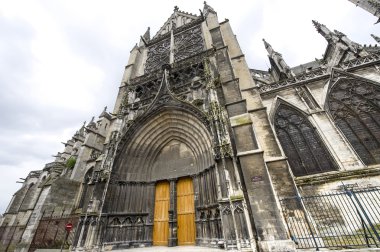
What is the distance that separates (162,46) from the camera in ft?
48.0

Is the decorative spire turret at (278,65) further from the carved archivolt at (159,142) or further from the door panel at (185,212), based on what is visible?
the door panel at (185,212)

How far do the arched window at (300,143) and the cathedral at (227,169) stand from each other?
0.05m

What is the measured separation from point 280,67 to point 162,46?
9.63 meters

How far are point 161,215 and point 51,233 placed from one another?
488cm

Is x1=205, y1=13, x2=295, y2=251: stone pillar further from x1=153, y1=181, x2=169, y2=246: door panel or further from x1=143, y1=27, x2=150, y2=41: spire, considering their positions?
x1=143, y1=27, x2=150, y2=41: spire

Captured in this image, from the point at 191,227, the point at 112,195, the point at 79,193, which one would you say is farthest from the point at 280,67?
the point at 79,193

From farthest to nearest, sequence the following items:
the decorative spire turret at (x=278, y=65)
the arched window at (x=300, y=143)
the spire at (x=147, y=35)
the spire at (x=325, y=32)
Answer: the spire at (x=147, y=35) < the spire at (x=325, y=32) < the decorative spire turret at (x=278, y=65) < the arched window at (x=300, y=143)

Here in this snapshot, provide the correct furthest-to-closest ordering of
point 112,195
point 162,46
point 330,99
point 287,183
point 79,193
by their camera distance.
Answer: point 162,46, point 79,193, point 330,99, point 112,195, point 287,183

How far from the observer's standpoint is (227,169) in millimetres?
5270

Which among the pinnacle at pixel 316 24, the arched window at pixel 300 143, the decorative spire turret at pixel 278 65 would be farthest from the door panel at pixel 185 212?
the pinnacle at pixel 316 24

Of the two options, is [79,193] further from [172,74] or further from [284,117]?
[284,117]

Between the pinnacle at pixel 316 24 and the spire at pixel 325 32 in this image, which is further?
the pinnacle at pixel 316 24

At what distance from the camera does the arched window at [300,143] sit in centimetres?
754

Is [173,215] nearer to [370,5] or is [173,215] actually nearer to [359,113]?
[359,113]
